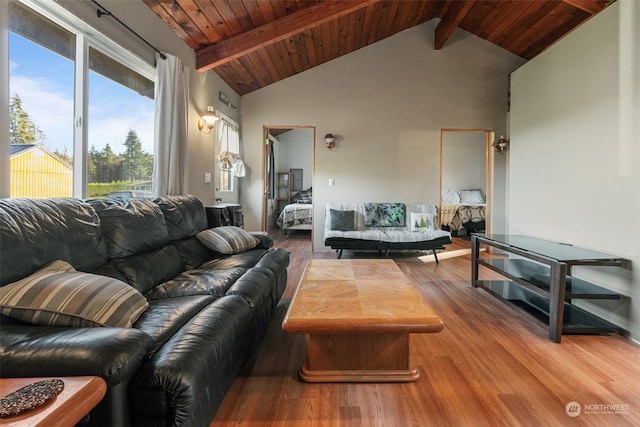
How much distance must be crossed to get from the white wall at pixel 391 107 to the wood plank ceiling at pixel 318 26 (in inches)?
8.0

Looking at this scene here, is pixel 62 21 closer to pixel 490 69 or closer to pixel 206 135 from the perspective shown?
pixel 206 135

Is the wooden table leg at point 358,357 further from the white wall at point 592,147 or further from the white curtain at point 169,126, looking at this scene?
the white curtain at point 169,126

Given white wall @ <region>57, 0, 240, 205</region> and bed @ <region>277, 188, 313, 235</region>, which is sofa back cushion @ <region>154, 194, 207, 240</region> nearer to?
white wall @ <region>57, 0, 240, 205</region>

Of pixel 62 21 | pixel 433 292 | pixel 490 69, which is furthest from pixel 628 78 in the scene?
pixel 62 21

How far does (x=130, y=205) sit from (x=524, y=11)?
17.0ft

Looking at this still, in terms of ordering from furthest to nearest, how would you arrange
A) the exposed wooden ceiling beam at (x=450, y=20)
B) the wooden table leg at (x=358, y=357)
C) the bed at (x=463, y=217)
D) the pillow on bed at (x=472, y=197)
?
the pillow on bed at (x=472, y=197) → the bed at (x=463, y=217) → the exposed wooden ceiling beam at (x=450, y=20) → the wooden table leg at (x=358, y=357)

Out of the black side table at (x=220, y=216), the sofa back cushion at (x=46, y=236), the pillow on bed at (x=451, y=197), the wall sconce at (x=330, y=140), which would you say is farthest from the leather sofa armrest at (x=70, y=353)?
the pillow on bed at (x=451, y=197)

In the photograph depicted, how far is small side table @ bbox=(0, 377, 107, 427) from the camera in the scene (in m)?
0.67

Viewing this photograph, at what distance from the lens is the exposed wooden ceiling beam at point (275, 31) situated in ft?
11.9

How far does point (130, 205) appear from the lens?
7.04ft

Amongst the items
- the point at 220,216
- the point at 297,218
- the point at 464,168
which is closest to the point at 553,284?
the point at 220,216

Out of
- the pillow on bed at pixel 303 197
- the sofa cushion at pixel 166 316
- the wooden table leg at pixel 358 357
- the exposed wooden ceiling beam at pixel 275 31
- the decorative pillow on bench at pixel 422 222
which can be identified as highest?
the exposed wooden ceiling beam at pixel 275 31

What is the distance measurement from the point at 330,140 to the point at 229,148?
1634mm

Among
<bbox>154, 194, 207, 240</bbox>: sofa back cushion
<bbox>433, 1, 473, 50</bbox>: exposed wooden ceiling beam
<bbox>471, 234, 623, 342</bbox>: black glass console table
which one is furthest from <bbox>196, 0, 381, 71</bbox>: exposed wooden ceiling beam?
<bbox>471, 234, 623, 342</bbox>: black glass console table
